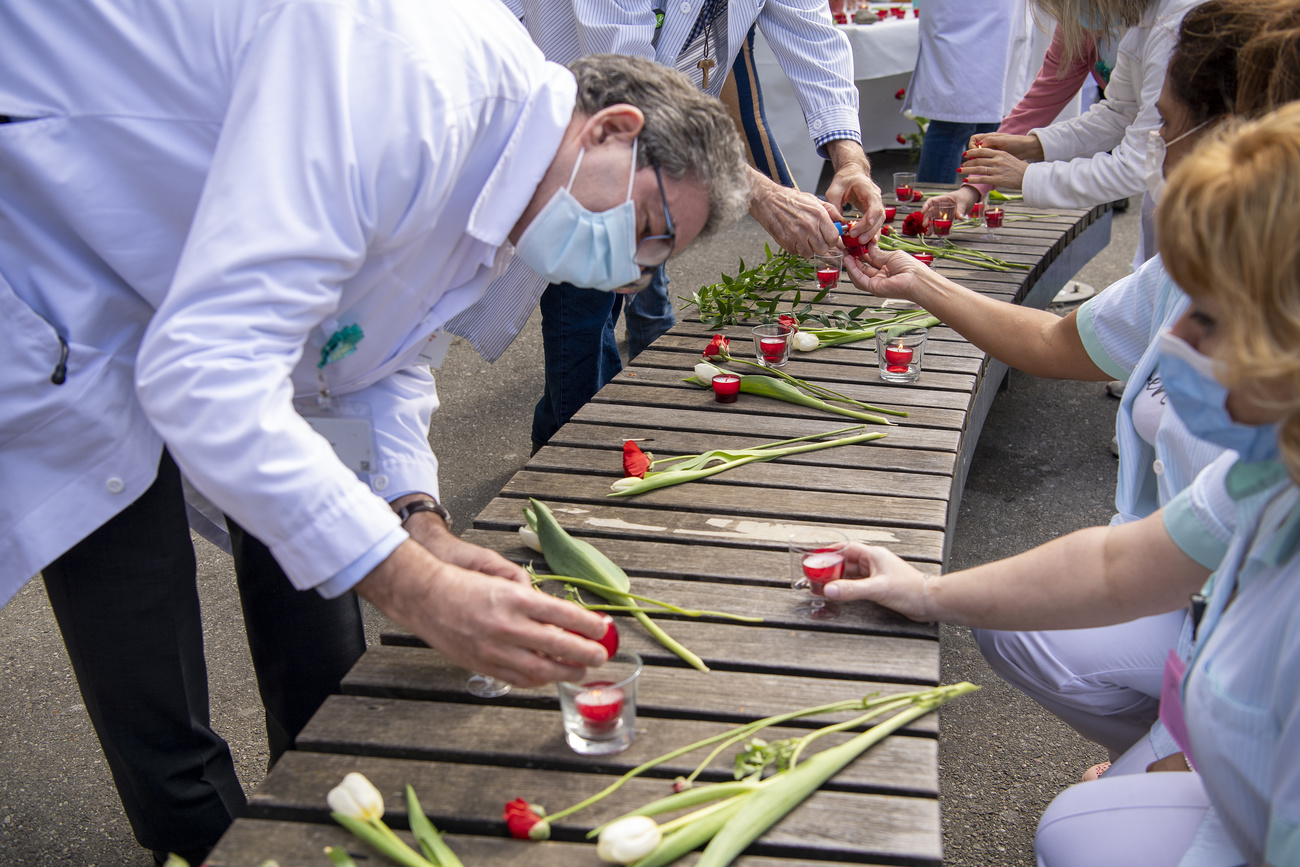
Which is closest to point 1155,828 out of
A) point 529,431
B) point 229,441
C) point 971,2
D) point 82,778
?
point 229,441

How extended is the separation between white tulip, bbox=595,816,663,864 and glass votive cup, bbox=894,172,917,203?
3.35 meters

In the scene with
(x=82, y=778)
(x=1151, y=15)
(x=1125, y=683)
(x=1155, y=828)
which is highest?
(x=1151, y=15)

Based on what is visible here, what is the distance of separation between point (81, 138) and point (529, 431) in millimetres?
2826

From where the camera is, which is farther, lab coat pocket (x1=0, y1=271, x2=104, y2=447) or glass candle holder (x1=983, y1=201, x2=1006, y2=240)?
glass candle holder (x1=983, y1=201, x2=1006, y2=240)

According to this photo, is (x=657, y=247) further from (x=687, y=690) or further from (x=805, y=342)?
(x=805, y=342)

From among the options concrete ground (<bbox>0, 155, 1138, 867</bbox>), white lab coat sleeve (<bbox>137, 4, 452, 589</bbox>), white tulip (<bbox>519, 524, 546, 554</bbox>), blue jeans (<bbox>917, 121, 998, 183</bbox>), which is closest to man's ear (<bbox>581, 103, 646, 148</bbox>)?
white lab coat sleeve (<bbox>137, 4, 452, 589</bbox>)

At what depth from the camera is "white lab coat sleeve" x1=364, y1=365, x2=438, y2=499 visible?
169 cm

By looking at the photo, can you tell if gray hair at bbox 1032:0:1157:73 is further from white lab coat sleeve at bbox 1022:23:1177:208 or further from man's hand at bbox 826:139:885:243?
man's hand at bbox 826:139:885:243

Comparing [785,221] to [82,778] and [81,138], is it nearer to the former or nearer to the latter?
[81,138]

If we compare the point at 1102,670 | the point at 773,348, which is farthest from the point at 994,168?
the point at 1102,670

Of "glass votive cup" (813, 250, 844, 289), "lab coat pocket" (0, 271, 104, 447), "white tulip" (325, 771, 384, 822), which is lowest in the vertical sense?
"glass votive cup" (813, 250, 844, 289)

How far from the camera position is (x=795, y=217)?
2.84 meters

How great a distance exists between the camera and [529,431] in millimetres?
4184

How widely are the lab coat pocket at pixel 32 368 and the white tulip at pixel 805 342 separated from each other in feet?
5.46
